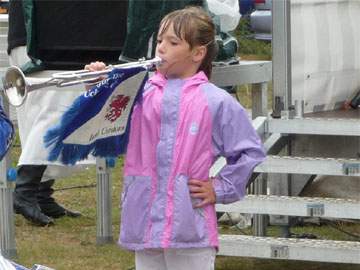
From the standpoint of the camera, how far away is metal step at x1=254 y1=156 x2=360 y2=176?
6086 millimetres

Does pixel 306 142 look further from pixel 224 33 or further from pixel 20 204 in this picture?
pixel 20 204

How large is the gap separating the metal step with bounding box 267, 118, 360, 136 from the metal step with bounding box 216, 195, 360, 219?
0.46 metres

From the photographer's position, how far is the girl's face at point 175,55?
414 cm

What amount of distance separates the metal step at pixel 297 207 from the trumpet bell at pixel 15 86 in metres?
2.10

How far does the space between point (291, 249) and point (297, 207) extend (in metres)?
0.24

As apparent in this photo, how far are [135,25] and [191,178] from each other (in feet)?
7.45

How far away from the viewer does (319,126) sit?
631 cm

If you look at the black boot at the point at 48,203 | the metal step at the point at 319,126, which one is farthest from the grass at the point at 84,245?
the metal step at the point at 319,126

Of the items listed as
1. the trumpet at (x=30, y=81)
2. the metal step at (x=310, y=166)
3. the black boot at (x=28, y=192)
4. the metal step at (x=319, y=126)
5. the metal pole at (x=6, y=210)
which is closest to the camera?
the trumpet at (x=30, y=81)

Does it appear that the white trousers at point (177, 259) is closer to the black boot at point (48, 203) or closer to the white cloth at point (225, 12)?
the white cloth at point (225, 12)

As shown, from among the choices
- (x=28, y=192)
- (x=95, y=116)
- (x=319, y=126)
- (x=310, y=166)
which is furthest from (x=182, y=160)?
(x=28, y=192)

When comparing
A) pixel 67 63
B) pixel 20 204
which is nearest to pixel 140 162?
pixel 67 63

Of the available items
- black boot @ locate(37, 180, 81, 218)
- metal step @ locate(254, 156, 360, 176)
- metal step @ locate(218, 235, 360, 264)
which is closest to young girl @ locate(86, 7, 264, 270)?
metal step @ locate(218, 235, 360, 264)

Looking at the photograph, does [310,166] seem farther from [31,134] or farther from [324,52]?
[31,134]
